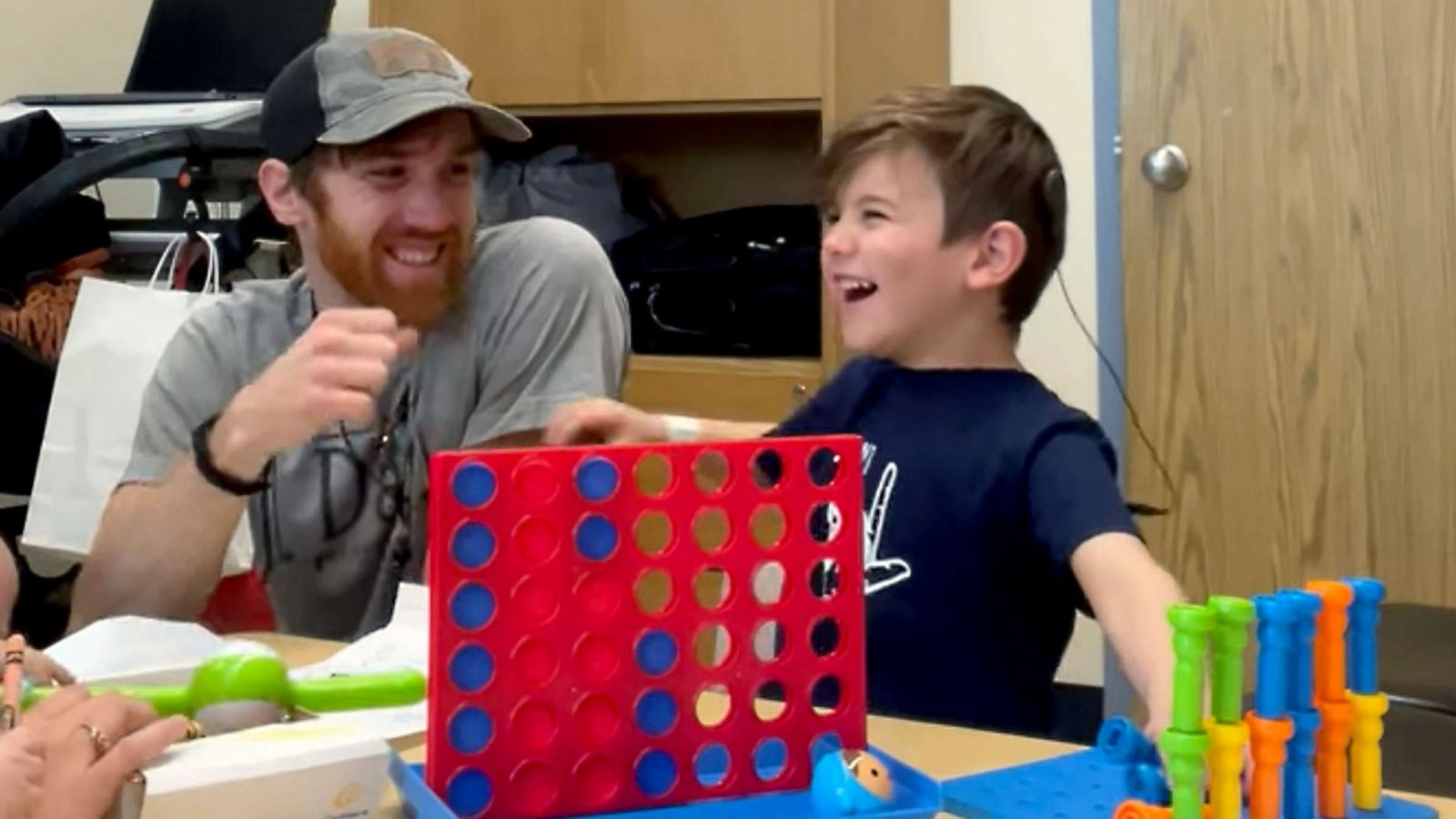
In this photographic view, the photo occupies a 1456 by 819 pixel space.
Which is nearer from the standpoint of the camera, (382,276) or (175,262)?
(382,276)

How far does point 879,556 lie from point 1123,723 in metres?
0.48

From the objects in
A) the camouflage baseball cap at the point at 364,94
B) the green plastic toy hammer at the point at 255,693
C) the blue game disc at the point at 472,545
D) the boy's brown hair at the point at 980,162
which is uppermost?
the camouflage baseball cap at the point at 364,94

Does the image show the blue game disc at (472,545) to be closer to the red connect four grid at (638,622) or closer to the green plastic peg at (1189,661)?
the red connect four grid at (638,622)

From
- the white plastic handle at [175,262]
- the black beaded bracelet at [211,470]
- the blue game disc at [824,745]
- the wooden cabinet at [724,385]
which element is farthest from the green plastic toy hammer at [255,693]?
the wooden cabinet at [724,385]

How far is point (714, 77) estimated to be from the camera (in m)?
2.48

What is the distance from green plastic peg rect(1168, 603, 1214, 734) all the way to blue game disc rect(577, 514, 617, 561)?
0.24 m

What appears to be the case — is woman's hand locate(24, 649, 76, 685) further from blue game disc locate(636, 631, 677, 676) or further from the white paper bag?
the white paper bag

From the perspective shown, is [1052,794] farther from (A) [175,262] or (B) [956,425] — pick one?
(A) [175,262]

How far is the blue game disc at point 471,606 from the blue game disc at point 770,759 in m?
0.15

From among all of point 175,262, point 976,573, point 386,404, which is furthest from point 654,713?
point 175,262

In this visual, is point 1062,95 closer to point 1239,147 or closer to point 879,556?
point 1239,147

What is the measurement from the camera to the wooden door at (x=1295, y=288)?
215 centimetres

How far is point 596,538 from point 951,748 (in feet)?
0.91

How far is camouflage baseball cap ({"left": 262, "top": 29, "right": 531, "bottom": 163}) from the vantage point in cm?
145
